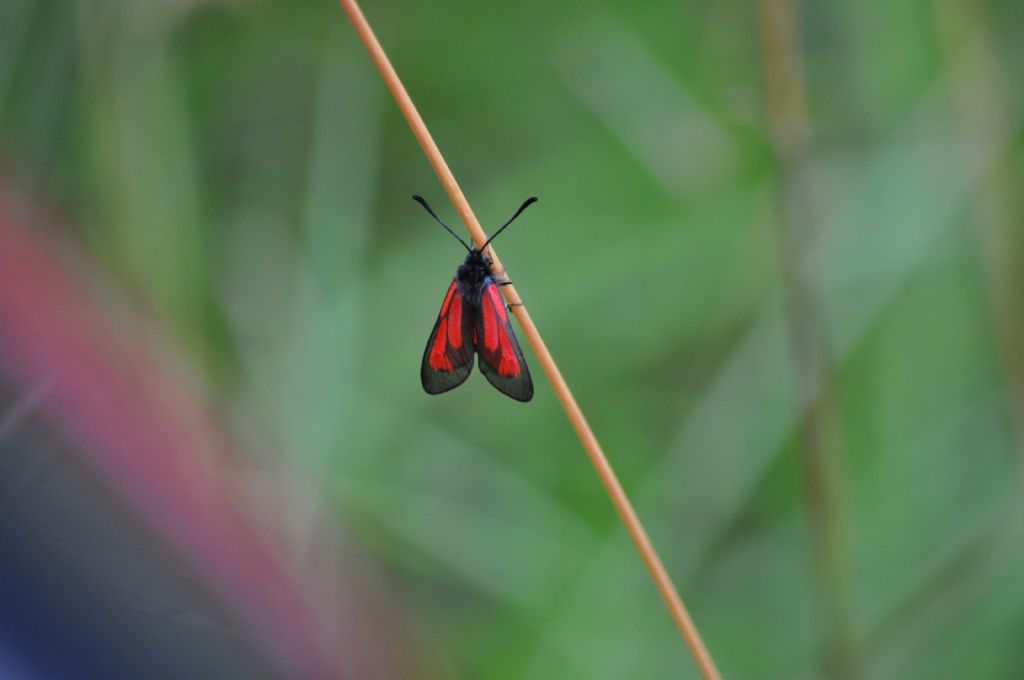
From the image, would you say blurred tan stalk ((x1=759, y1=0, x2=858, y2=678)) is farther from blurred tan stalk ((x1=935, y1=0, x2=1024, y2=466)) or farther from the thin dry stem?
the thin dry stem

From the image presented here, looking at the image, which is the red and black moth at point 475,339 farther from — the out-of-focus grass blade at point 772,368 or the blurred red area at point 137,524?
the out-of-focus grass blade at point 772,368

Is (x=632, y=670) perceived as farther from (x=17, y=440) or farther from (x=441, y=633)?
(x=17, y=440)

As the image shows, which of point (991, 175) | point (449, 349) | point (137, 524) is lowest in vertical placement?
point (137, 524)

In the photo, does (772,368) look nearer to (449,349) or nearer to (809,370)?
(809,370)

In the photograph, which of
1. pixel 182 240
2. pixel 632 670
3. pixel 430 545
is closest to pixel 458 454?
pixel 430 545

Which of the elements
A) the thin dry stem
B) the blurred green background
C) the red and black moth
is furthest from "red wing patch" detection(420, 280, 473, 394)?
the blurred green background

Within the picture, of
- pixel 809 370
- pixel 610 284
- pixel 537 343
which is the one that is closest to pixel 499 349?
pixel 537 343

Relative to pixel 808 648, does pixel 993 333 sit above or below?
above
